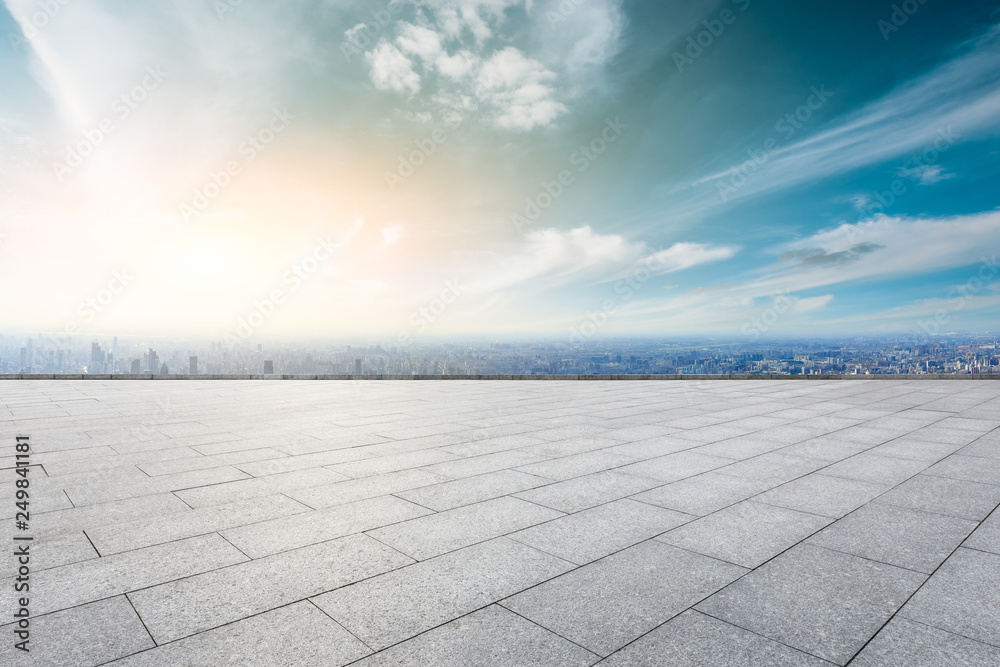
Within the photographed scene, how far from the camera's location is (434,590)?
Answer: 12.9 feet

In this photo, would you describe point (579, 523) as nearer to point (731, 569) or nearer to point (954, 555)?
point (731, 569)

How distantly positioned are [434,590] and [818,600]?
2.80 metres

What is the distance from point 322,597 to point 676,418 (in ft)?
31.8

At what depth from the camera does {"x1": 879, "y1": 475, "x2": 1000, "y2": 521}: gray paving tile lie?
5.77m

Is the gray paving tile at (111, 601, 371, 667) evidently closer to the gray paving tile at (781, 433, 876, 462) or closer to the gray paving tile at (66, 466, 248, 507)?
the gray paving tile at (66, 466, 248, 507)

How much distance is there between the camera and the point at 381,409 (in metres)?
13.6

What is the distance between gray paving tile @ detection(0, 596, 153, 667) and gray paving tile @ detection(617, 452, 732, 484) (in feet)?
18.4

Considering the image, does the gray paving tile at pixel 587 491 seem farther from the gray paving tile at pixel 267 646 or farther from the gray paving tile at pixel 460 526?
the gray paving tile at pixel 267 646

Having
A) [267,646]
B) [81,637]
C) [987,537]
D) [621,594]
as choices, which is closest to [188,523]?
[81,637]

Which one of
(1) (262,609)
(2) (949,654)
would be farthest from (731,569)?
(1) (262,609)

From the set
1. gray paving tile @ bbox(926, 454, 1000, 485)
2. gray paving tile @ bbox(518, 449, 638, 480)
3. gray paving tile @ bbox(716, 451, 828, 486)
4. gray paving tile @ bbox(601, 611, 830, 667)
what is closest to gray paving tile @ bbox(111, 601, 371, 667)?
gray paving tile @ bbox(601, 611, 830, 667)

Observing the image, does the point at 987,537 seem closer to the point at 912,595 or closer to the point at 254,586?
the point at 912,595

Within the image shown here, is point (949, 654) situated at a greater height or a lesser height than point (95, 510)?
lesser

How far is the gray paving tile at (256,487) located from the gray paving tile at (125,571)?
1261 mm
